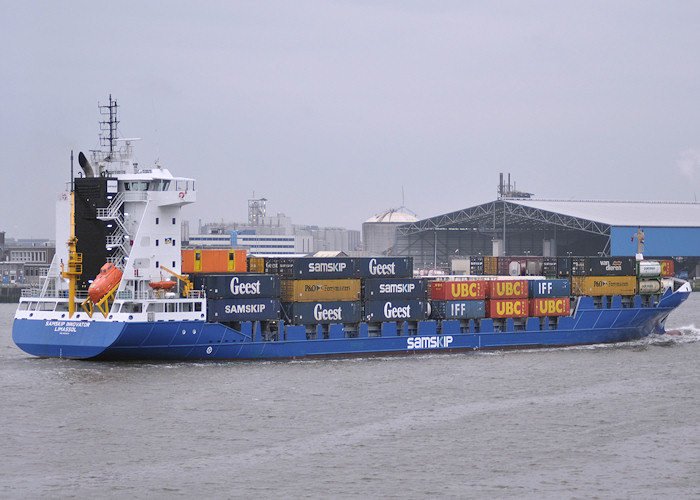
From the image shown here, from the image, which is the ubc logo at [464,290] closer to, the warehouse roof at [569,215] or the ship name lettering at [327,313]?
the ship name lettering at [327,313]

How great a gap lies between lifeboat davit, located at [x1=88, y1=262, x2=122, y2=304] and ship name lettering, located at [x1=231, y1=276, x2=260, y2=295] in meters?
4.82

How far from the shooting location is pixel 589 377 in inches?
1661

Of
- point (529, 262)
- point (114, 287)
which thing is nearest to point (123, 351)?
point (114, 287)

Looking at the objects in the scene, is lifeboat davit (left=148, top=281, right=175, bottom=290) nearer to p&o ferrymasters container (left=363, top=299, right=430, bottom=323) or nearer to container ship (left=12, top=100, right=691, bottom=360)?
container ship (left=12, top=100, right=691, bottom=360)

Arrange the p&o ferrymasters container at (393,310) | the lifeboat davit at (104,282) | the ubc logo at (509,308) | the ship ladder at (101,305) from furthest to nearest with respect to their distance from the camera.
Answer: the ubc logo at (509,308) → the p&o ferrymasters container at (393,310) → the ship ladder at (101,305) → the lifeboat davit at (104,282)

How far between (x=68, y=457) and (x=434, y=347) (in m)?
24.2

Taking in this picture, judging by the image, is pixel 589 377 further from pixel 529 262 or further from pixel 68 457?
pixel 68 457

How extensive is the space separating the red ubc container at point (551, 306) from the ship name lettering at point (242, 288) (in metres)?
16.2

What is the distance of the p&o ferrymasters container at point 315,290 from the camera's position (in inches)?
1779

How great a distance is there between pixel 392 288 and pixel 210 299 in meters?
9.28

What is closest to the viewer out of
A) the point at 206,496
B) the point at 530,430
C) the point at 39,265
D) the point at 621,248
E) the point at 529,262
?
the point at 206,496

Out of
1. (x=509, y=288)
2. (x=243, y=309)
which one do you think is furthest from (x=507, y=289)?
(x=243, y=309)

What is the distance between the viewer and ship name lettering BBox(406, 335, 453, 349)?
157 feet

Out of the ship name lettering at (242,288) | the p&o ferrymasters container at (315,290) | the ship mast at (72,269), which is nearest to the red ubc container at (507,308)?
the p&o ferrymasters container at (315,290)
